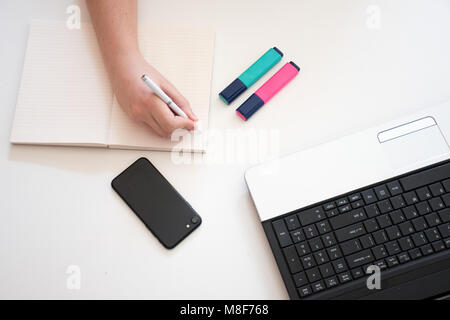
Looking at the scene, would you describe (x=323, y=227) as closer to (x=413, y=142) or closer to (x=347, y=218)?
(x=347, y=218)

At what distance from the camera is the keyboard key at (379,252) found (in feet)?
1.85

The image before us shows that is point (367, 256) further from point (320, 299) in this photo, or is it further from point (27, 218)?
point (27, 218)

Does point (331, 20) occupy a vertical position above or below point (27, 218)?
above

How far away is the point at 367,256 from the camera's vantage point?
562 mm

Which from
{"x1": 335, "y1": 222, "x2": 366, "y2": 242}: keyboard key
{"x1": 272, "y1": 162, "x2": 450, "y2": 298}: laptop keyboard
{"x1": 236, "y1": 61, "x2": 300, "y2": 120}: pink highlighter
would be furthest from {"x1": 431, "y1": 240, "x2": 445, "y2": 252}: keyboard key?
{"x1": 236, "y1": 61, "x2": 300, "y2": 120}: pink highlighter

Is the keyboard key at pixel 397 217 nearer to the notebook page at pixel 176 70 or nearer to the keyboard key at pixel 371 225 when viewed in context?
the keyboard key at pixel 371 225

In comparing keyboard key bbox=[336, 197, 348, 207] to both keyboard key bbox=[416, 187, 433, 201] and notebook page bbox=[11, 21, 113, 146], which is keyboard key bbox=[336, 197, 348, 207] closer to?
keyboard key bbox=[416, 187, 433, 201]

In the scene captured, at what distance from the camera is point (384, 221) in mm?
578

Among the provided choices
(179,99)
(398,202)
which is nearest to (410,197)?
(398,202)

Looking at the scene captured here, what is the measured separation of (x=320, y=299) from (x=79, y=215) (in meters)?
0.41

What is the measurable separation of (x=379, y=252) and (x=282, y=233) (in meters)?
0.15

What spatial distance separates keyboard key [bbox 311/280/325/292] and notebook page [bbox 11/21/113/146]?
0.42 metres

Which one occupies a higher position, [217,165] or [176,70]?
[176,70]
